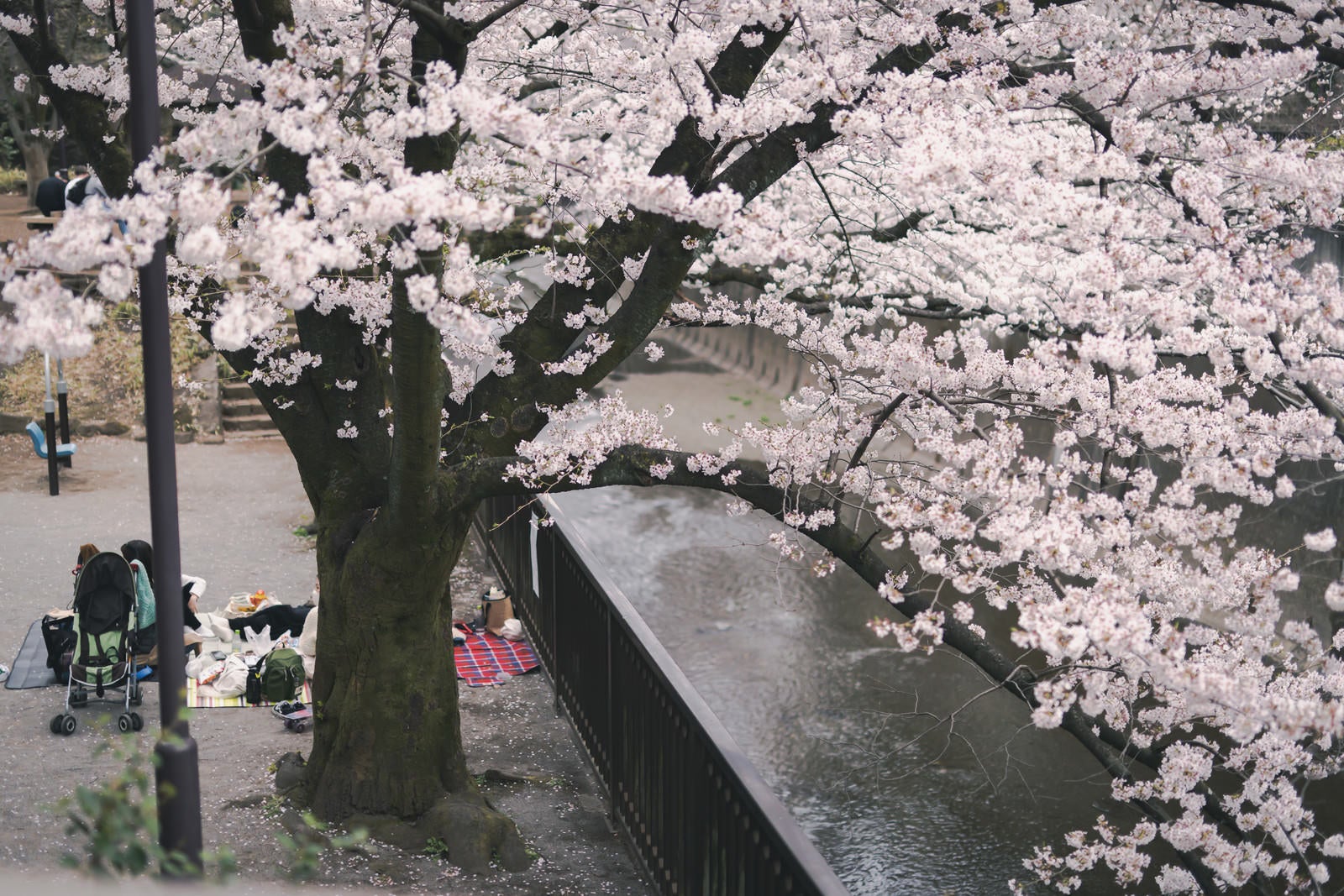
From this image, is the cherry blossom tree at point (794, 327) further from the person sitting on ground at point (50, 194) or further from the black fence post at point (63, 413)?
the black fence post at point (63, 413)

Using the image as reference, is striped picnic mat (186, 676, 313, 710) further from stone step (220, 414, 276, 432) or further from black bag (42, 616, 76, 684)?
stone step (220, 414, 276, 432)

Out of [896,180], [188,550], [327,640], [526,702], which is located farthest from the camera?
[188,550]

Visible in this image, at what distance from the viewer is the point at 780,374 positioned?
22953mm

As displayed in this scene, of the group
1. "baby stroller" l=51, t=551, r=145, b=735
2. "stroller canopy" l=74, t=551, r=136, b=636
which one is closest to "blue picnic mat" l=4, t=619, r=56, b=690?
"baby stroller" l=51, t=551, r=145, b=735

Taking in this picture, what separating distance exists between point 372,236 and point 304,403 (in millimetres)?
970

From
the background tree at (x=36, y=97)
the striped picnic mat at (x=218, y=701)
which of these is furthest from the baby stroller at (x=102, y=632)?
the background tree at (x=36, y=97)

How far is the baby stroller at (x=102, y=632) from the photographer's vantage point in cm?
763

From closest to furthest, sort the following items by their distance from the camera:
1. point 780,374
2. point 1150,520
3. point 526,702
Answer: point 1150,520, point 526,702, point 780,374

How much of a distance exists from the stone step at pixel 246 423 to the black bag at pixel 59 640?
334 inches

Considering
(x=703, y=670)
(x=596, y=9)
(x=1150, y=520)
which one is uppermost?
(x=596, y=9)

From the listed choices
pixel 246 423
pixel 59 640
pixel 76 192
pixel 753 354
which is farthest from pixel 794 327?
pixel 753 354

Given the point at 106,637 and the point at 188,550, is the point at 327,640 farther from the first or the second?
the point at 188,550

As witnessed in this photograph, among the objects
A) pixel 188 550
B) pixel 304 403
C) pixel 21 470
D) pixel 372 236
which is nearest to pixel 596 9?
pixel 372 236

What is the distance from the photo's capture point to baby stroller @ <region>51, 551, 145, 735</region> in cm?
763
